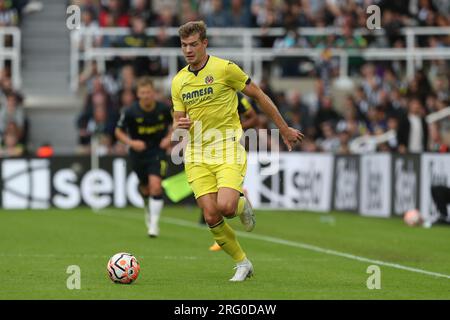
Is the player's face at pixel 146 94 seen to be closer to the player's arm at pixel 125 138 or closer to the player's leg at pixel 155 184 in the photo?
the player's arm at pixel 125 138

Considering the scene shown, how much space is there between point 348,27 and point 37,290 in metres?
20.4

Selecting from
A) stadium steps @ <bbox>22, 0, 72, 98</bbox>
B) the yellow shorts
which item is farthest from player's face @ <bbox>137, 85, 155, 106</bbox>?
stadium steps @ <bbox>22, 0, 72, 98</bbox>

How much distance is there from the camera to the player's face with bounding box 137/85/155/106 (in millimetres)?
17672

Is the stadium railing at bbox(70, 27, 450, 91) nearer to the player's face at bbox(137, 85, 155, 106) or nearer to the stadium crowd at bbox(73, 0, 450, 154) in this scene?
the stadium crowd at bbox(73, 0, 450, 154)

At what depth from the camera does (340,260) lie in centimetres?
1425

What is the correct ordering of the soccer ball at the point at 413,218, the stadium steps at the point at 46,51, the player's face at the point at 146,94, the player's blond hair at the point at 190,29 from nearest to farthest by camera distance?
the player's blond hair at the point at 190,29, the player's face at the point at 146,94, the soccer ball at the point at 413,218, the stadium steps at the point at 46,51

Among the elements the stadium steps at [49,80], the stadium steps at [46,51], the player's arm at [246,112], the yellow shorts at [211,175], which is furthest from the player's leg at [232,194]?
the stadium steps at [46,51]

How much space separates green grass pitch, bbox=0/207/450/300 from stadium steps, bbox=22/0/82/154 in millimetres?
7349

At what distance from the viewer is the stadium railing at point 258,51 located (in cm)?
3011

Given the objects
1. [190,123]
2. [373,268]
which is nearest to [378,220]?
[373,268]

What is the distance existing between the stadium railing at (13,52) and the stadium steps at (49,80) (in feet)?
2.55

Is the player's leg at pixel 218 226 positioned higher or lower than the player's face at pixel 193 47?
lower

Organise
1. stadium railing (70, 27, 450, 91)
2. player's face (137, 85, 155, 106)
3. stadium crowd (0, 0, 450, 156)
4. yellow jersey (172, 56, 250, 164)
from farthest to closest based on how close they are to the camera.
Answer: stadium railing (70, 27, 450, 91), stadium crowd (0, 0, 450, 156), player's face (137, 85, 155, 106), yellow jersey (172, 56, 250, 164)
